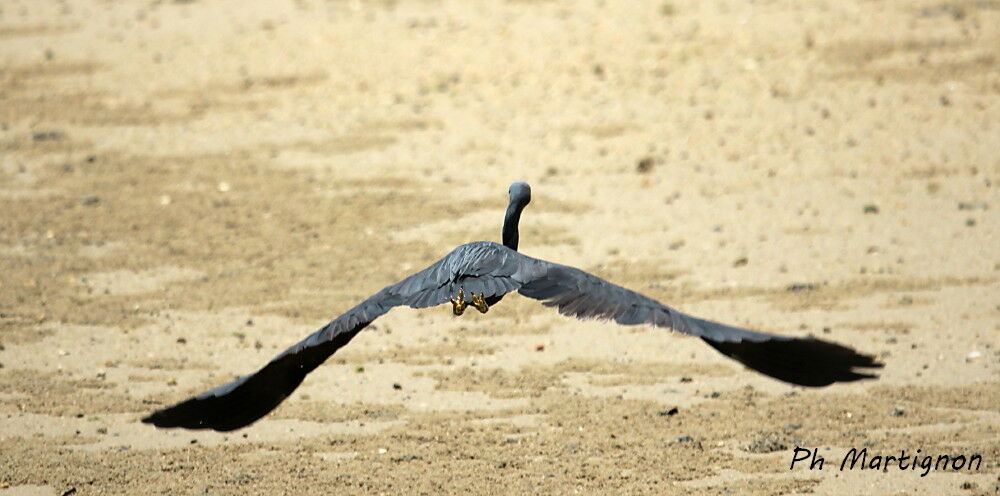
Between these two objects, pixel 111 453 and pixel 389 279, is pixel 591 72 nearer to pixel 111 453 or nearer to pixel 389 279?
pixel 389 279

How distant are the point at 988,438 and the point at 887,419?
621 mm

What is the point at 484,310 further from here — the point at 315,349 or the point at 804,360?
the point at 804,360

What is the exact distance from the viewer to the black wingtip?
17.4 ft

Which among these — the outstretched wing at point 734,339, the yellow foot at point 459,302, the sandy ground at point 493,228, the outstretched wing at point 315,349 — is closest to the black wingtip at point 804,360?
the outstretched wing at point 734,339

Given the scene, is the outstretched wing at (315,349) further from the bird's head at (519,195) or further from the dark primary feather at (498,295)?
the bird's head at (519,195)

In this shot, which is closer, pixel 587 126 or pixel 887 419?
pixel 887 419

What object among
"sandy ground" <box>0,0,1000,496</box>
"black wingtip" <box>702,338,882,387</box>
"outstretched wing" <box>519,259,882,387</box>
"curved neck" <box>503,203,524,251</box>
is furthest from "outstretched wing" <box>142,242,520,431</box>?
"sandy ground" <box>0,0,1000,496</box>

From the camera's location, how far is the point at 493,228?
1304 centimetres

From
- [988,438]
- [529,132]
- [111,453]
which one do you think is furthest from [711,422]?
[529,132]

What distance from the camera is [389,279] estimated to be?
462 inches

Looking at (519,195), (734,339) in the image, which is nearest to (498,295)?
(519,195)

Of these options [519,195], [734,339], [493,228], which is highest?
[519,195]

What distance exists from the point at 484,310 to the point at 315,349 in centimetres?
93

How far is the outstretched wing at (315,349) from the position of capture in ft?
20.0
